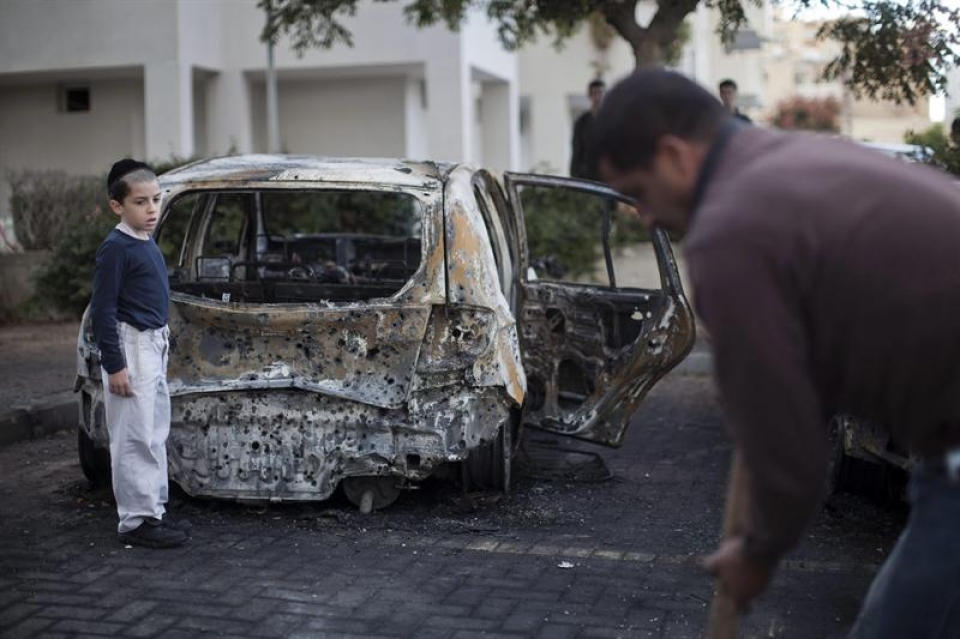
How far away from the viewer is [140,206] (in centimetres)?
556

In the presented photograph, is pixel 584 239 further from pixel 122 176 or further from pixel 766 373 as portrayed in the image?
pixel 766 373

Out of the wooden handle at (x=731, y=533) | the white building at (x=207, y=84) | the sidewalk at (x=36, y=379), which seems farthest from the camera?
the white building at (x=207, y=84)

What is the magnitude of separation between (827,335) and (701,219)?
317 mm

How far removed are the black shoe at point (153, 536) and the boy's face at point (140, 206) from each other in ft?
4.37

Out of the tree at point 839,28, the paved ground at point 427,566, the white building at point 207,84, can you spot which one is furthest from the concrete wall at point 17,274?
the paved ground at point 427,566

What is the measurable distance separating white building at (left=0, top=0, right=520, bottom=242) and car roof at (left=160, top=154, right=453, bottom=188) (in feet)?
38.2

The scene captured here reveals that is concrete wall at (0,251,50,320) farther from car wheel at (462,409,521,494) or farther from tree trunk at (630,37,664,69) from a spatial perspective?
car wheel at (462,409,521,494)

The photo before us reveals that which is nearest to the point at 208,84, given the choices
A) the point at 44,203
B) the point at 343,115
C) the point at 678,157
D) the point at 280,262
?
the point at 343,115

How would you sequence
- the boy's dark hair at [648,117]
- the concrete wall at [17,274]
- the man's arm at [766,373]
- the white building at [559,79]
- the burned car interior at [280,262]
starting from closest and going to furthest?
the man's arm at [766,373]
the boy's dark hair at [648,117]
the burned car interior at [280,262]
the concrete wall at [17,274]
the white building at [559,79]

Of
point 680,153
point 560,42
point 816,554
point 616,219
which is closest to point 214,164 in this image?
point 816,554

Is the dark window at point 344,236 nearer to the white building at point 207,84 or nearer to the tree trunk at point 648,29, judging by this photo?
the tree trunk at point 648,29

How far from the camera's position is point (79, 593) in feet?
16.1

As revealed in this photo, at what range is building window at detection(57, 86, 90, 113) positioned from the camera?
20.2 meters

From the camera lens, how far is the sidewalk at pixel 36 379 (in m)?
8.16
